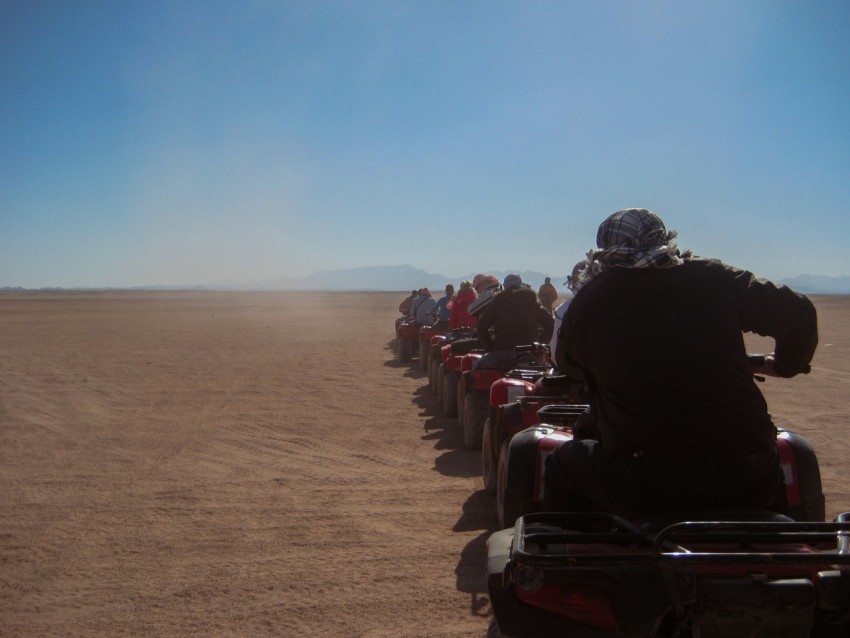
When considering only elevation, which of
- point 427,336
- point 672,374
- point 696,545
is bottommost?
point 427,336

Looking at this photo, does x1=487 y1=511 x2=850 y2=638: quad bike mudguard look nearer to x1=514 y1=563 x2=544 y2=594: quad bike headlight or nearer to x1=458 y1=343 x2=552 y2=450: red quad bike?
x1=514 y1=563 x2=544 y2=594: quad bike headlight

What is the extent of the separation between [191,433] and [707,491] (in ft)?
25.8

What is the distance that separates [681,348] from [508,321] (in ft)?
18.0

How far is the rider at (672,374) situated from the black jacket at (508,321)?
16.9ft

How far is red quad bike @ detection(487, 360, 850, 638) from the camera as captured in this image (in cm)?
218

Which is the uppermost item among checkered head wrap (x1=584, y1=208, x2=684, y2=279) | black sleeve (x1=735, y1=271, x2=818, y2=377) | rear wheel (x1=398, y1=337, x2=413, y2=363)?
checkered head wrap (x1=584, y1=208, x2=684, y2=279)

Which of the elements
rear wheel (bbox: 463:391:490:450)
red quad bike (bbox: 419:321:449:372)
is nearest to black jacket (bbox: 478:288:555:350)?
rear wheel (bbox: 463:391:490:450)

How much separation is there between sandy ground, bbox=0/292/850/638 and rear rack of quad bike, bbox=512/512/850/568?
1.89m

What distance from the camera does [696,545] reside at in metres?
2.42

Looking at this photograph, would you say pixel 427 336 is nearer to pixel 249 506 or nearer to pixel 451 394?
pixel 451 394

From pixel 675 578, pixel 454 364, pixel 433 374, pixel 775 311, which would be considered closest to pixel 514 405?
pixel 775 311

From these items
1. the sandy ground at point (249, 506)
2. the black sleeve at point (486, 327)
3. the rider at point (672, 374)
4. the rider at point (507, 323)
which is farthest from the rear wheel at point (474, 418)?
the rider at point (672, 374)

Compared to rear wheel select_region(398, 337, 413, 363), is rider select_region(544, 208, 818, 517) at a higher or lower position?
higher

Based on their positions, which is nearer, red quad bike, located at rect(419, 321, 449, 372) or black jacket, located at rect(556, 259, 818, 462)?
black jacket, located at rect(556, 259, 818, 462)
